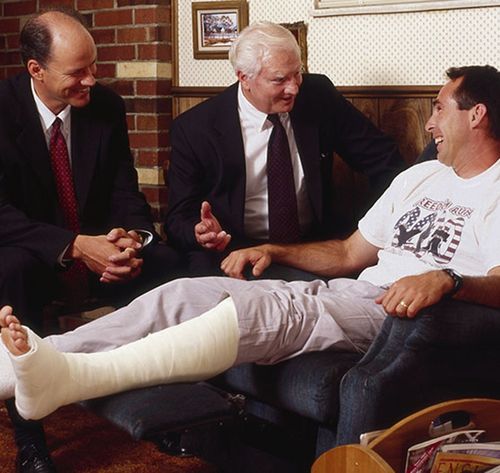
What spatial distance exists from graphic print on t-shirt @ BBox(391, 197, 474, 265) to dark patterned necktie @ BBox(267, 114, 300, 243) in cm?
60

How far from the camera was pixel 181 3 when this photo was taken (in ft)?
12.9

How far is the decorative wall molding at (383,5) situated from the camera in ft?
10.4

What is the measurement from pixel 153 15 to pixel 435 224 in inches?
74.1

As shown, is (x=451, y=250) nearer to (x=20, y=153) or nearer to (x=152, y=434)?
→ (x=152, y=434)

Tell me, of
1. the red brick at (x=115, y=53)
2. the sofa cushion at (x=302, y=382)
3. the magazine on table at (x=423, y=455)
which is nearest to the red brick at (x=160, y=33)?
the red brick at (x=115, y=53)

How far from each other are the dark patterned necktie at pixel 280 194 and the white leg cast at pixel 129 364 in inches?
37.4

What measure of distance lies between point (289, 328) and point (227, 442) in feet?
1.37

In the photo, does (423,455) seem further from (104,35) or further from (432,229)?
(104,35)

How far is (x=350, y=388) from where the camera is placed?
83.0 inches

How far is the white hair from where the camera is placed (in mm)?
3109

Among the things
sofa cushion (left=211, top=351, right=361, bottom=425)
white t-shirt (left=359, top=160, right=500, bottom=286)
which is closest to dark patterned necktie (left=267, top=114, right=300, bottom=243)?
white t-shirt (left=359, top=160, right=500, bottom=286)

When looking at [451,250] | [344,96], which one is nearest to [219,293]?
[451,250]

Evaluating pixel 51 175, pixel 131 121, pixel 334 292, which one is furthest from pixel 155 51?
pixel 334 292

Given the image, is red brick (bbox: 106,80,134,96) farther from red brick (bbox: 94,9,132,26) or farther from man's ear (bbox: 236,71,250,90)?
man's ear (bbox: 236,71,250,90)
